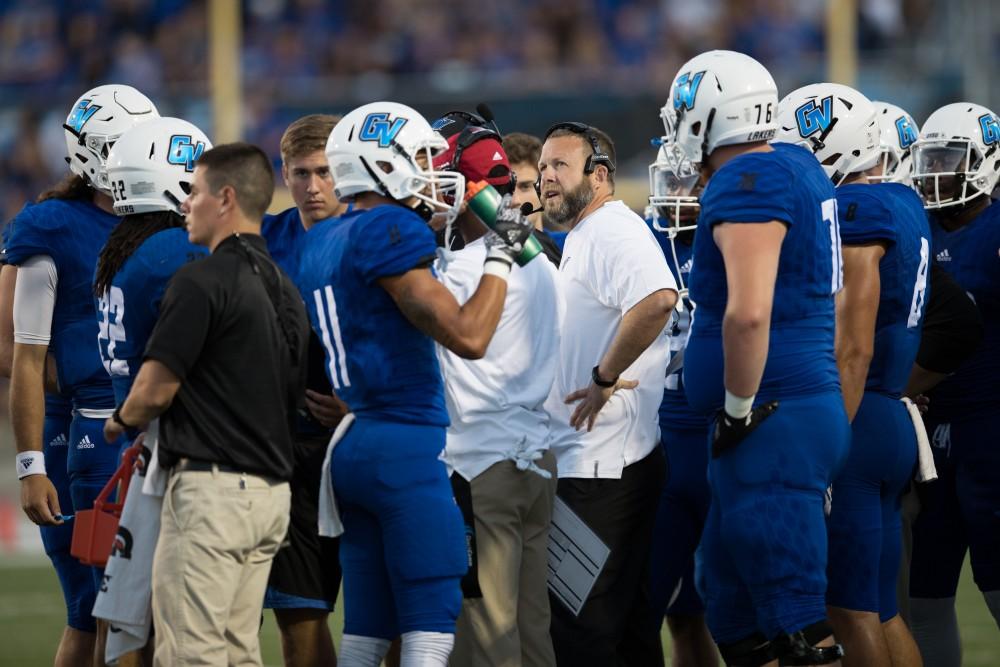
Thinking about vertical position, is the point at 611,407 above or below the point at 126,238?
below

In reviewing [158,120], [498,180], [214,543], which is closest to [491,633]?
[214,543]

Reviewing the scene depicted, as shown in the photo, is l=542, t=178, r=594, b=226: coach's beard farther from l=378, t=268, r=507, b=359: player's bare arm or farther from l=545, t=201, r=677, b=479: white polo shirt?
l=378, t=268, r=507, b=359: player's bare arm

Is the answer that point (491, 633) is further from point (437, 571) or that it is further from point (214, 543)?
point (214, 543)

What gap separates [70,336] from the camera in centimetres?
491

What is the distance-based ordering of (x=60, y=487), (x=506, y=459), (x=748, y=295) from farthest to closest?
1. (x=60, y=487)
2. (x=506, y=459)
3. (x=748, y=295)

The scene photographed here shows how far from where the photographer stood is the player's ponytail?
172 inches

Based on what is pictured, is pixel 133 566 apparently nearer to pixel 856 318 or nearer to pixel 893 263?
pixel 856 318

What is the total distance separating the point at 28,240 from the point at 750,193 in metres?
2.46

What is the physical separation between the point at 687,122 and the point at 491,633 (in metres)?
1.63

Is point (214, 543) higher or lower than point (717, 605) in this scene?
higher

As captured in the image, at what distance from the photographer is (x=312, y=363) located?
4.68 meters

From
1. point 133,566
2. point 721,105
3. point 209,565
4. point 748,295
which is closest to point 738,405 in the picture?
point 748,295

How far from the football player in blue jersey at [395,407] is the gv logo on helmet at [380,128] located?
3 cm

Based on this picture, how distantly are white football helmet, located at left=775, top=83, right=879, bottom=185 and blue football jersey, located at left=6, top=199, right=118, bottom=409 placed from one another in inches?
94.2
